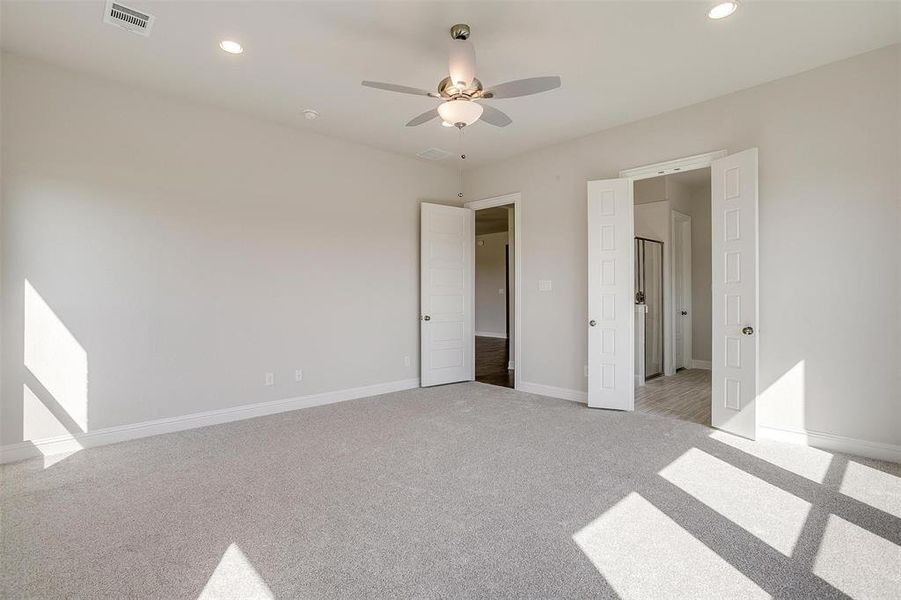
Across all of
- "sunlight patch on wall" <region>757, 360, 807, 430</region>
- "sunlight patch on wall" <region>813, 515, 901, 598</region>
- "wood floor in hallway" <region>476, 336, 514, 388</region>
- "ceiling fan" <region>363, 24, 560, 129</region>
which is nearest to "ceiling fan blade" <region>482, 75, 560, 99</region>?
"ceiling fan" <region>363, 24, 560, 129</region>

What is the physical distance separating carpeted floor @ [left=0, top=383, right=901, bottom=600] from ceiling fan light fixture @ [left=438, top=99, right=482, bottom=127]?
7.70 ft

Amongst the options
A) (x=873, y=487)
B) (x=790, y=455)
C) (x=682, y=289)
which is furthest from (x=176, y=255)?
(x=682, y=289)

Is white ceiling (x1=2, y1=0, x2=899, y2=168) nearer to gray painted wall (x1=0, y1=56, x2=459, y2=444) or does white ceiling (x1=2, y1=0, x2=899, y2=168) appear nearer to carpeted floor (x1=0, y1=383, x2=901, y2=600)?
gray painted wall (x1=0, y1=56, x2=459, y2=444)

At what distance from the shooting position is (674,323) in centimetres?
646

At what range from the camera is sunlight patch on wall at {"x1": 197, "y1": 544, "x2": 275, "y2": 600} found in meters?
1.71

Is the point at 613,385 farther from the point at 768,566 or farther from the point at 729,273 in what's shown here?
the point at 768,566

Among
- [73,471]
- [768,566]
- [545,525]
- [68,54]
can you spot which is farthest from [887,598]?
[68,54]

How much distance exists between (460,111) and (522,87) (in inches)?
15.9

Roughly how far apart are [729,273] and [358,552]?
357cm

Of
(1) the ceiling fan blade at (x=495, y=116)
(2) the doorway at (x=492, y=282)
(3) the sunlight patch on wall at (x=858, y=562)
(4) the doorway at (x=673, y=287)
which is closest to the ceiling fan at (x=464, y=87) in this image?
(1) the ceiling fan blade at (x=495, y=116)

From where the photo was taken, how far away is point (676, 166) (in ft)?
13.5

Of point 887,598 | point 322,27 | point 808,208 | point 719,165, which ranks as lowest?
point 887,598

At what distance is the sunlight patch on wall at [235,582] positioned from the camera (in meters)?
1.71

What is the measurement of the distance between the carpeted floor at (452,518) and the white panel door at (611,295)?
2.63 feet
